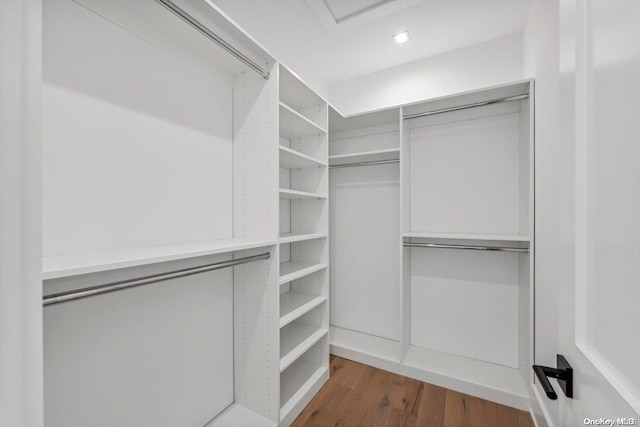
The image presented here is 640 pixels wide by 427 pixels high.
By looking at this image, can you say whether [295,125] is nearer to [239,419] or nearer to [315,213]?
[315,213]

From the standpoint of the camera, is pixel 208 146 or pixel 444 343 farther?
pixel 444 343

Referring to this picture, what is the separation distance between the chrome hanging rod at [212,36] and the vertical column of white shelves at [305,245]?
0.27 meters

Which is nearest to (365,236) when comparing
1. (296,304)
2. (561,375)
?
(296,304)

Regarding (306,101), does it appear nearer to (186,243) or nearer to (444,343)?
(186,243)

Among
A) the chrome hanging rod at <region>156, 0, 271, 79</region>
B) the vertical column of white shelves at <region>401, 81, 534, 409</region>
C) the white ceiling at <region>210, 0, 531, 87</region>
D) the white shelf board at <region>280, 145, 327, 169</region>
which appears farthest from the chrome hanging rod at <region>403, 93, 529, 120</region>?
the chrome hanging rod at <region>156, 0, 271, 79</region>

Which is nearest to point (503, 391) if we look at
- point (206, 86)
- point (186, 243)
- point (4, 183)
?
point (186, 243)

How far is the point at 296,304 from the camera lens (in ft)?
6.31

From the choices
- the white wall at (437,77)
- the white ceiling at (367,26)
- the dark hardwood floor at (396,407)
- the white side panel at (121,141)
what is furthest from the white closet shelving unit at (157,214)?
the white wall at (437,77)

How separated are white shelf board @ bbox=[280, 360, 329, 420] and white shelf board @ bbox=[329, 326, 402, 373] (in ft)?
1.16

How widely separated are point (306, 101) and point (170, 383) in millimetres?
1937

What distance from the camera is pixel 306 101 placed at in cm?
198

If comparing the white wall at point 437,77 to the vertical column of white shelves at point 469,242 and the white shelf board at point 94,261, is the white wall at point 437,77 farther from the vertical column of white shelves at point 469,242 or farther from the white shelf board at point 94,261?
the white shelf board at point 94,261

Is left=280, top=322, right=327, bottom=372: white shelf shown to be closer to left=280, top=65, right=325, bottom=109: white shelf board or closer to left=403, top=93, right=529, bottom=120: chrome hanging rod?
left=280, top=65, right=325, bottom=109: white shelf board

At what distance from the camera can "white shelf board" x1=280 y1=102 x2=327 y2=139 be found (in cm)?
166
